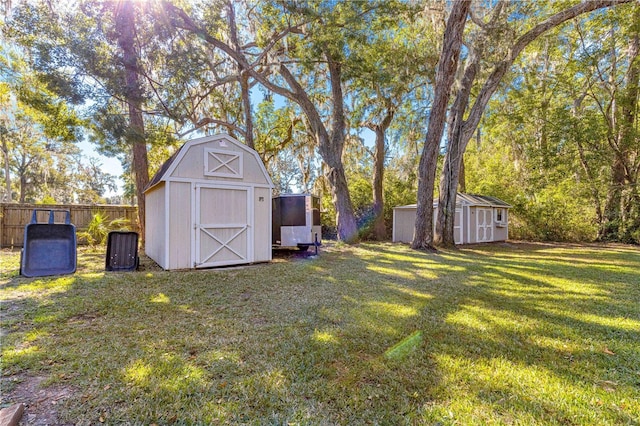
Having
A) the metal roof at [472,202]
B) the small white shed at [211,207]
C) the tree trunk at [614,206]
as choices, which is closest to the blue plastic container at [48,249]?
the small white shed at [211,207]

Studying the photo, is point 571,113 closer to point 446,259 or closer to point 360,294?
point 446,259

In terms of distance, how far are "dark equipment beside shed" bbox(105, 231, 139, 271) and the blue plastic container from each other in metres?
0.56

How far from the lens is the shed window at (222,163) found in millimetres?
6105

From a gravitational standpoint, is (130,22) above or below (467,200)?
above

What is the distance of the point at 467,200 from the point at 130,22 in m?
12.4

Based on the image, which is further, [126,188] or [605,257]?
[126,188]

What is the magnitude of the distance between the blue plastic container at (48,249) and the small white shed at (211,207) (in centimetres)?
150

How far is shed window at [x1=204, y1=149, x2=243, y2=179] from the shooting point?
6105mm

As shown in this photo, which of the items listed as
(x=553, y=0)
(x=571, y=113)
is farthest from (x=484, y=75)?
(x=571, y=113)

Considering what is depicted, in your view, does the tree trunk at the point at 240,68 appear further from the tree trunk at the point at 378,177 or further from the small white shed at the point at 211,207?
the tree trunk at the point at 378,177

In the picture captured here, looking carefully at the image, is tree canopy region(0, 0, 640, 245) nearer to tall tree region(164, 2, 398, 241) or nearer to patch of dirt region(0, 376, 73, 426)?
tall tree region(164, 2, 398, 241)

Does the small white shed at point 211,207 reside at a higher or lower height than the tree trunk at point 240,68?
lower

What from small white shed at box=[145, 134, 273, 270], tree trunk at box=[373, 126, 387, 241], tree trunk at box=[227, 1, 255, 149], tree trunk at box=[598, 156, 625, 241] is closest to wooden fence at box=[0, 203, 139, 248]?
small white shed at box=[145, 134, 273, 270]

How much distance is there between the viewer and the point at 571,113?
40.4 ft
